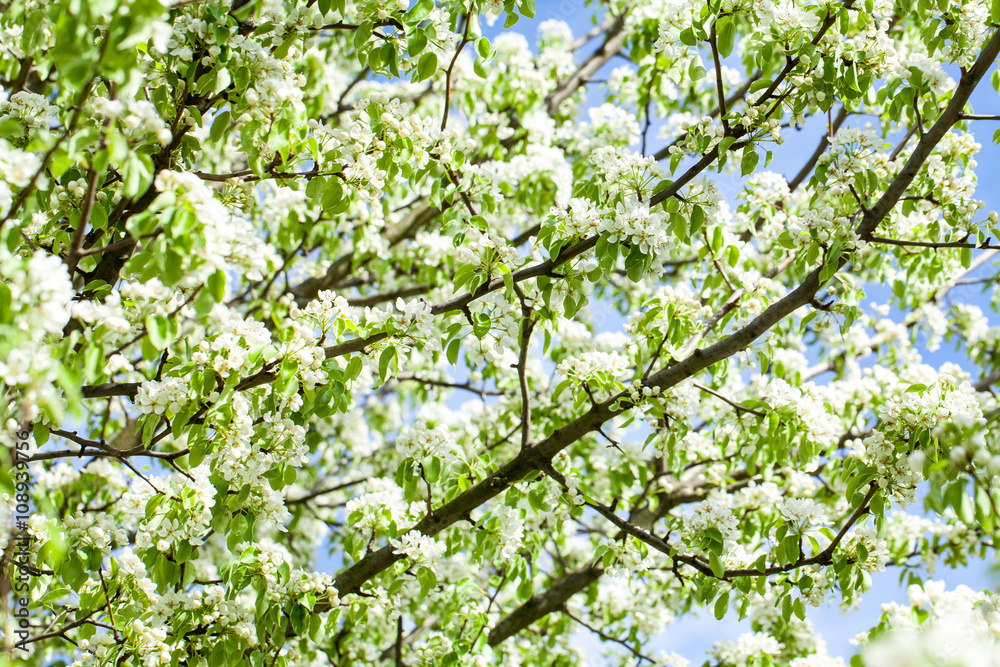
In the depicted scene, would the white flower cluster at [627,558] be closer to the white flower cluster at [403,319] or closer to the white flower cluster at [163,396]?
the white flower cluster at [403,319]

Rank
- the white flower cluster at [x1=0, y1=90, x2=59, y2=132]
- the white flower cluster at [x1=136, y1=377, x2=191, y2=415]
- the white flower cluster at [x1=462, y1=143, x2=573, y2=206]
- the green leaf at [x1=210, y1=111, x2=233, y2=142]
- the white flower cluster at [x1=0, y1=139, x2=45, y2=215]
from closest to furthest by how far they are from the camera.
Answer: the white flower cluster at [x1=0, y1=139, x2=45, y2=215]
the white flower cluster at [x1=136, y1=377, x2=191, y2=415]
the green leaf at [x1=210, y1=111, x2=233, y2=142]
the white flower cluster at [x1=0, y1=90, x2=59, y2=132]
the white flower cluster at [x1=462, y1=143, x2=573, y2=206]

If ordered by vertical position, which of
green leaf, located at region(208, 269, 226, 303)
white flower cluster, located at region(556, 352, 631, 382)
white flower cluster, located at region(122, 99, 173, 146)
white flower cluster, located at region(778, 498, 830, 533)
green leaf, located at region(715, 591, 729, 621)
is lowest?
green leaf, located at region(715, 591, 729, 621)

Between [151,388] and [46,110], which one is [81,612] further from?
[46,110]

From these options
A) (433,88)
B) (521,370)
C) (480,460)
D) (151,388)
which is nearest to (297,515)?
(480,460)

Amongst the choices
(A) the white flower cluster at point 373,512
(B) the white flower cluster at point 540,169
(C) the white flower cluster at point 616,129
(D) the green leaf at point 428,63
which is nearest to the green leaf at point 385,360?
(A) the white flower cluster at point 373,512

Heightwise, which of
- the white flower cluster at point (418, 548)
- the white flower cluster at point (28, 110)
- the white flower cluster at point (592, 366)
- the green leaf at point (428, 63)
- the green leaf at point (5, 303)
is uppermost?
the green leaf at point (428, 63)

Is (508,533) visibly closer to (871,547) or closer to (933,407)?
(871,547)

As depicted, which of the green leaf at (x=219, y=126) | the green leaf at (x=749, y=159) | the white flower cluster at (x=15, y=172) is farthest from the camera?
the green leaf at (x=749, y=159)

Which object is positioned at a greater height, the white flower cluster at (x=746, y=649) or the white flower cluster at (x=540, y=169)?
the white flower cluster at (x=540, y=169)

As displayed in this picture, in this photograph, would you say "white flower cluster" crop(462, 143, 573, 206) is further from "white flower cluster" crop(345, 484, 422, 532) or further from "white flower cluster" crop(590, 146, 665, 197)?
"white flower cluster" crop(345, 484, 422, 532)

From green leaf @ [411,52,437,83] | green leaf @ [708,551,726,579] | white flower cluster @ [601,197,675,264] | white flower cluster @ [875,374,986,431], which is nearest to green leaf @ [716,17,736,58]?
white flower cluster @ [601,197,675,264]

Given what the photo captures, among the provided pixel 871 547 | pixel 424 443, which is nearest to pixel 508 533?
pixel 424 443

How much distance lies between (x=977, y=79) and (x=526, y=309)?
83.3 inches

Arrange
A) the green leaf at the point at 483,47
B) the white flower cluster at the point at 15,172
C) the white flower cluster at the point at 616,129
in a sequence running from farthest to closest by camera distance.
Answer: the white flower cluster at the point at 616,129 → the green leaf at the point at 483,47 → the white flower cluster at the point at 15,172
